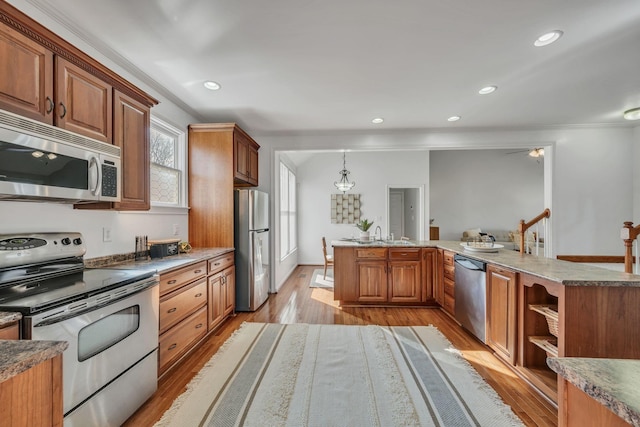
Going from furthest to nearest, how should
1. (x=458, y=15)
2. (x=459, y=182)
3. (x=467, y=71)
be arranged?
(x=459, y=182)
(x=467, y=71)
(x=458, y=15)

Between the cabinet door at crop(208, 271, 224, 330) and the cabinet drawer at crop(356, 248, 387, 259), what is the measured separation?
183 cm

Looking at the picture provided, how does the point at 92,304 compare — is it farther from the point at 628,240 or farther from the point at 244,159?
the point at 628,240

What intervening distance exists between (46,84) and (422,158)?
720 cm

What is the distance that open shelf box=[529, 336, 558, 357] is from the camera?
1967 millimetres

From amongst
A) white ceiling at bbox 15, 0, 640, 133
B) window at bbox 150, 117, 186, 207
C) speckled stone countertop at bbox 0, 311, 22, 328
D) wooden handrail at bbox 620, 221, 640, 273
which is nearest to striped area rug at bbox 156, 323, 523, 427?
speckled stone countertop at bbox 0, 311, 22, 328

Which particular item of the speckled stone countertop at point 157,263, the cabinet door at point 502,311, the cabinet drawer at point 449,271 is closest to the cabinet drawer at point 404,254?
the cabinet drawer at point 449,271

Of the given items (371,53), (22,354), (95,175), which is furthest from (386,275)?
(22,354)

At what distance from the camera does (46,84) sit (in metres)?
1.61

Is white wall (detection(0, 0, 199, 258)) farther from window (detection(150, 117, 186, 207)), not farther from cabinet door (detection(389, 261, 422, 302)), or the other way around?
cabinet door (detection(389, 261, 422, 302))

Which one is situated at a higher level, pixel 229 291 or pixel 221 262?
pixel 221 262

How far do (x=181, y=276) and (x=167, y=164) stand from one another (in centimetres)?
164

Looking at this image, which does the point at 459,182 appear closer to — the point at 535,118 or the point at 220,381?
the point at 535,118

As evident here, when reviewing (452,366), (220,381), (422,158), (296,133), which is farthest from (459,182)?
(220,381)

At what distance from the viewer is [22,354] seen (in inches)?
31.3
